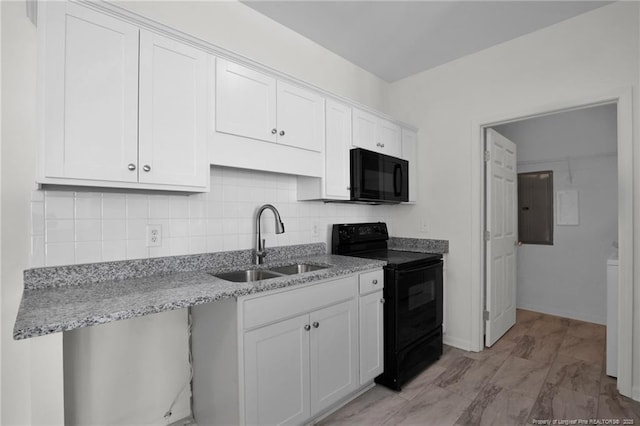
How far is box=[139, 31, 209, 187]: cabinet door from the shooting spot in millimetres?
1458

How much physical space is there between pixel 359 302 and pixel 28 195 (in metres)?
1.84

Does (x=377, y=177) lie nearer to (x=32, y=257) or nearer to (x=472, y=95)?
(x=472, y=95)

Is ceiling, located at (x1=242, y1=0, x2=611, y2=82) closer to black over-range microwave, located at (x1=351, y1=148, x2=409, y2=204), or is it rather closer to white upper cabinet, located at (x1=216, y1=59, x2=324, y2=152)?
white upper cabinet, located at (x1=216, y1=59, x2=324, y2=152)

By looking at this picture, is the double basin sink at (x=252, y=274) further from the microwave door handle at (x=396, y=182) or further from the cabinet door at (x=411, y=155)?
the cabinet door at (x=411, y=155)

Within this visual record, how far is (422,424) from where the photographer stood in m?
1.87

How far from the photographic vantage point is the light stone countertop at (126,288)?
1.06m

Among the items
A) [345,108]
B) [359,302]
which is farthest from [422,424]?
[345,108]

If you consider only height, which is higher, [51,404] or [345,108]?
[345,108]

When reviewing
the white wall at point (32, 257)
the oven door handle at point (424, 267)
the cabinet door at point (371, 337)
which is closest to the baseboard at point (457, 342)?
the oven door handle at point (424, 267)

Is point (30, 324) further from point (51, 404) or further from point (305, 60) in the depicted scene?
point (305, 60)

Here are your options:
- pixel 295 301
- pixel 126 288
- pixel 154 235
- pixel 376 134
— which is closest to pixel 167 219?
pixel 154 235

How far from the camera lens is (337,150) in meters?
2.41

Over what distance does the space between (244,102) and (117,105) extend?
0.66m

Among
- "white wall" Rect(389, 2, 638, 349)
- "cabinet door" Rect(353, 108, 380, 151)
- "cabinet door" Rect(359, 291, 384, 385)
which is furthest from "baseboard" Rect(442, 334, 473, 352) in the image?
"cabinet door" Rect(353, 108, 380, 151)
